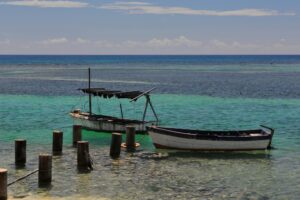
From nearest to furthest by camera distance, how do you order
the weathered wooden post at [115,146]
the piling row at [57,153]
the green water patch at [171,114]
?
the piling row at [57,153] → the weathered wooden post at [115,146] → the green water patch at [171,114]

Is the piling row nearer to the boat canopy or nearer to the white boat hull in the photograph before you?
the white boat hull

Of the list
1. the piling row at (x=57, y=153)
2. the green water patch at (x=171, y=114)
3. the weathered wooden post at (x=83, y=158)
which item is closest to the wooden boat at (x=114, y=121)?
the green water patch at (x=171, y=114)

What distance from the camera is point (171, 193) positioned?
22031mm

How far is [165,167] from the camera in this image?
27203 millimetres

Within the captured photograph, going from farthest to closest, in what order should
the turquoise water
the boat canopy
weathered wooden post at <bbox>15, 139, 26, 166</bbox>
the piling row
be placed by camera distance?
the boat canopy, weathered wooden post at <bbox>15, 139, 26, 166</bbox>, the piling row, the turquoise water

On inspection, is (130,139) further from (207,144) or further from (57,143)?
(207,144)

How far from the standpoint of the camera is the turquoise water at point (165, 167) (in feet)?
72.8

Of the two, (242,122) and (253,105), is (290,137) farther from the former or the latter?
(253,105)

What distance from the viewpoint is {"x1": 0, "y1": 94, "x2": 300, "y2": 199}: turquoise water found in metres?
22.2

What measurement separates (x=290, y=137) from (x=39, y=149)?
17.9m

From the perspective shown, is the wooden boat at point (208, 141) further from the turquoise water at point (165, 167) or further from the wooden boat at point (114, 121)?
the wooden boat at point (114, 121)

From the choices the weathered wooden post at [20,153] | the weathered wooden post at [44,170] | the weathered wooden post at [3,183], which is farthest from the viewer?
the weathered wooden post at [20,153]

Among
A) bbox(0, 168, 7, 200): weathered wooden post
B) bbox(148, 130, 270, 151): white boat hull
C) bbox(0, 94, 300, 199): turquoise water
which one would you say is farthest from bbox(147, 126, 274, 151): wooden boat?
bbox(0, 168, 7, 200): weathered wooden post

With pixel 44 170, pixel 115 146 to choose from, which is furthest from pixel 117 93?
pixel 44 170
